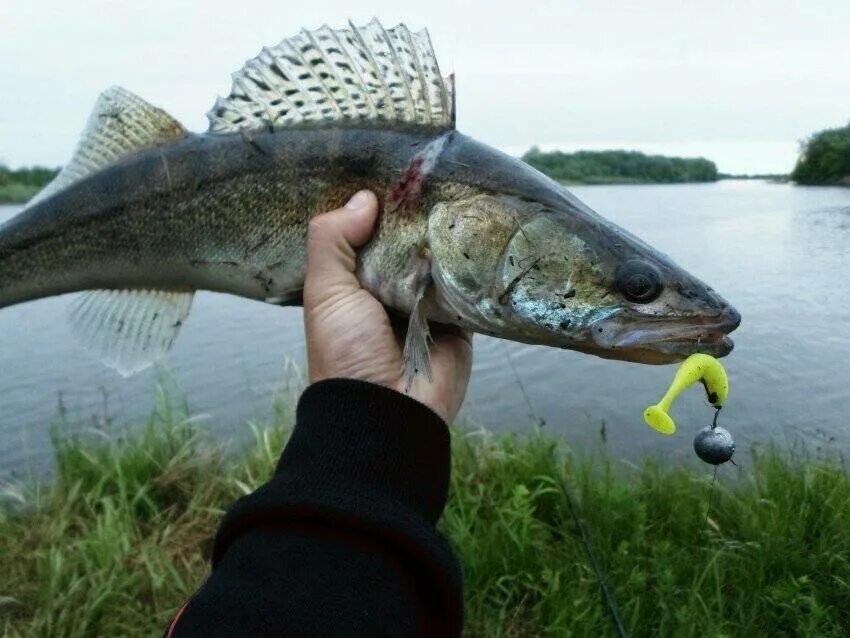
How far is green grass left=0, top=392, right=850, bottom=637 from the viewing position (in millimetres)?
4102

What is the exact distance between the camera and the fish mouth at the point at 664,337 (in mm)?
2289

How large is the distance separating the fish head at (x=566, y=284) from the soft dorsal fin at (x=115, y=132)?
1.33m

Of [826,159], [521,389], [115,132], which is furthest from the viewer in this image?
[826,159]

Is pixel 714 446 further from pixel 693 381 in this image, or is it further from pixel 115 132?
pixel 115 132

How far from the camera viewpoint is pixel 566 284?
8.11 feet

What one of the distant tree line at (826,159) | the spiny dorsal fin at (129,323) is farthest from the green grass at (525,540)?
the distant tree line at (826,159)

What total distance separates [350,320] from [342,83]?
3.22 feet

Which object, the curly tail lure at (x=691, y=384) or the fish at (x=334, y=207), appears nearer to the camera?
the curly tail lure at (x=691, y=384)

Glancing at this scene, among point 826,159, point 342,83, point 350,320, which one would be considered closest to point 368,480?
point 350,320

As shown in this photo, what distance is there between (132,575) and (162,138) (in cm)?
290

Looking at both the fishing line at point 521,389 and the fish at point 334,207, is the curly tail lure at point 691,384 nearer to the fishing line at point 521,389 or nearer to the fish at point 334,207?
the fish at point 334,207

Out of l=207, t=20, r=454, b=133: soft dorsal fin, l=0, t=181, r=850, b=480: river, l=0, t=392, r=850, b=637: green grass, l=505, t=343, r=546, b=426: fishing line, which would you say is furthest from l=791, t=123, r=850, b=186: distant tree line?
l=207, t=20, r=454, b=133: soft dorsal fin

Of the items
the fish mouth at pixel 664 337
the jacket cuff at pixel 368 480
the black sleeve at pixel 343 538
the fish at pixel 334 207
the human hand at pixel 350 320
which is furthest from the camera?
the human hand at pixel 350 320

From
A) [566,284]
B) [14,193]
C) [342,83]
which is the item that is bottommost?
[14,193]
